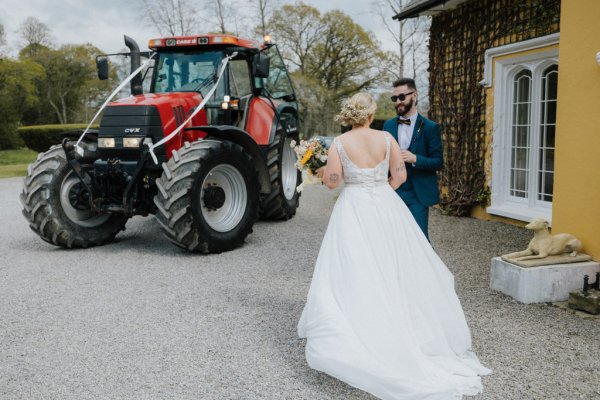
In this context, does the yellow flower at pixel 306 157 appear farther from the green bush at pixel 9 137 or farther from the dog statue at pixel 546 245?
the green bush at pixel 9 137

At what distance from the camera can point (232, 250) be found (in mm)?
6812

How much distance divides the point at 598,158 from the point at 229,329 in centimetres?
334

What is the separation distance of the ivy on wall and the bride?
17.1 ft


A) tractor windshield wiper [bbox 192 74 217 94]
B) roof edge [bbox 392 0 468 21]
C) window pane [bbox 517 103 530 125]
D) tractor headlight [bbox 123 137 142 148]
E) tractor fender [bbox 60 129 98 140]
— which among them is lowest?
tractor headlight [bbox 123 137 142 148]

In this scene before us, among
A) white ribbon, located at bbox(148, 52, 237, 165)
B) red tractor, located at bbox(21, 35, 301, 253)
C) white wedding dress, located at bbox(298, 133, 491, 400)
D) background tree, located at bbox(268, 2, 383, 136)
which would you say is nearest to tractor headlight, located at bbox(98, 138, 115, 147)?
red tractor, located at bbox(21, 35, 301, 253)

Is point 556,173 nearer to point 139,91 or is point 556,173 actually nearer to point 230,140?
point 230,140

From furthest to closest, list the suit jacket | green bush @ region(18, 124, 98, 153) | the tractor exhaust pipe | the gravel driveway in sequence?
green bush @ region(18, 124, 98, 153) < the tractor exhaust pipe < the suit jacket < the gravel driveway

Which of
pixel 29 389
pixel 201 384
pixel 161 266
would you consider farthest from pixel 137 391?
pixel 161 266

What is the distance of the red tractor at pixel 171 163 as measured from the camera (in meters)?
6.26

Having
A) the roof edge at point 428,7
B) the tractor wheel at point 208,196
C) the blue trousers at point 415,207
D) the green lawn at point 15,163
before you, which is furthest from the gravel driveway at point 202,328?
the green lawn at point 15,163

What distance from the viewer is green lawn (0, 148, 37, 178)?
1914 cm

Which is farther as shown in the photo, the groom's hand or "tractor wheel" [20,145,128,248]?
"tractor wheel" [20,145,128,248]

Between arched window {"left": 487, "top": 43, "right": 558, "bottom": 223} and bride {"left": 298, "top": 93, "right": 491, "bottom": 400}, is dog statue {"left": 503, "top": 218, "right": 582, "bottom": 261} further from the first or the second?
arched window {"left": 487, "top": 43, "right": 558, "bottom": 223}

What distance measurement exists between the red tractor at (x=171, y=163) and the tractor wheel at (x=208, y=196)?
0.01 m
